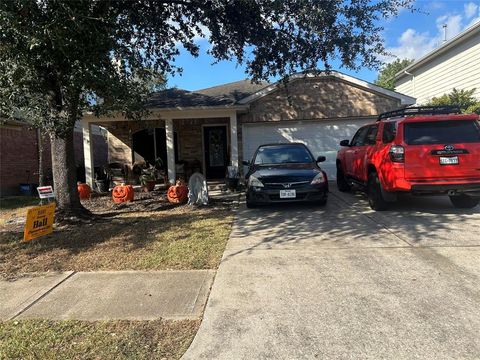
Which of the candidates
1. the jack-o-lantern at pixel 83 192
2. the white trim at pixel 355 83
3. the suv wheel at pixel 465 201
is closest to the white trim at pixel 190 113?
the white trim at pixel 355 83

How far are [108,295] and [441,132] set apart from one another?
6495 millimetres

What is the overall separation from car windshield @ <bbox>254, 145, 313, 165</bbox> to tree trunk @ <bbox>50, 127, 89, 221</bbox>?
13.7 feet

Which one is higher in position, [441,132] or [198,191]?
[441,132]

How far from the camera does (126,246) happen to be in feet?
21.1

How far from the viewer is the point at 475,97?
15.1 meters

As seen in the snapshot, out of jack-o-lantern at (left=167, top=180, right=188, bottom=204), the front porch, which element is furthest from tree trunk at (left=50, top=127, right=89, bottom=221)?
the front porch

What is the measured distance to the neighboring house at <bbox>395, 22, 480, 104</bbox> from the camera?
15.1m

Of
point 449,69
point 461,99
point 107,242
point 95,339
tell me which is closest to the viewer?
point 95,339

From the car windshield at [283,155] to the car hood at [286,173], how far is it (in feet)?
1.60

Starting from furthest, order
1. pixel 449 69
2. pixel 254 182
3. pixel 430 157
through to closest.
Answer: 1. pixel 449 69
2. pixel 254 182
3. pixel 430 157

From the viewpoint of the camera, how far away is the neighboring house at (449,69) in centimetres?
1511

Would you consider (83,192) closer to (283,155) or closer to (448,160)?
(283,155)

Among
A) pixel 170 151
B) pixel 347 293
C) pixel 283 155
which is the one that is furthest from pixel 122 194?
pixel 347 293

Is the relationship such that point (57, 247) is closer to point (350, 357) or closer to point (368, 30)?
point (350, 357)
